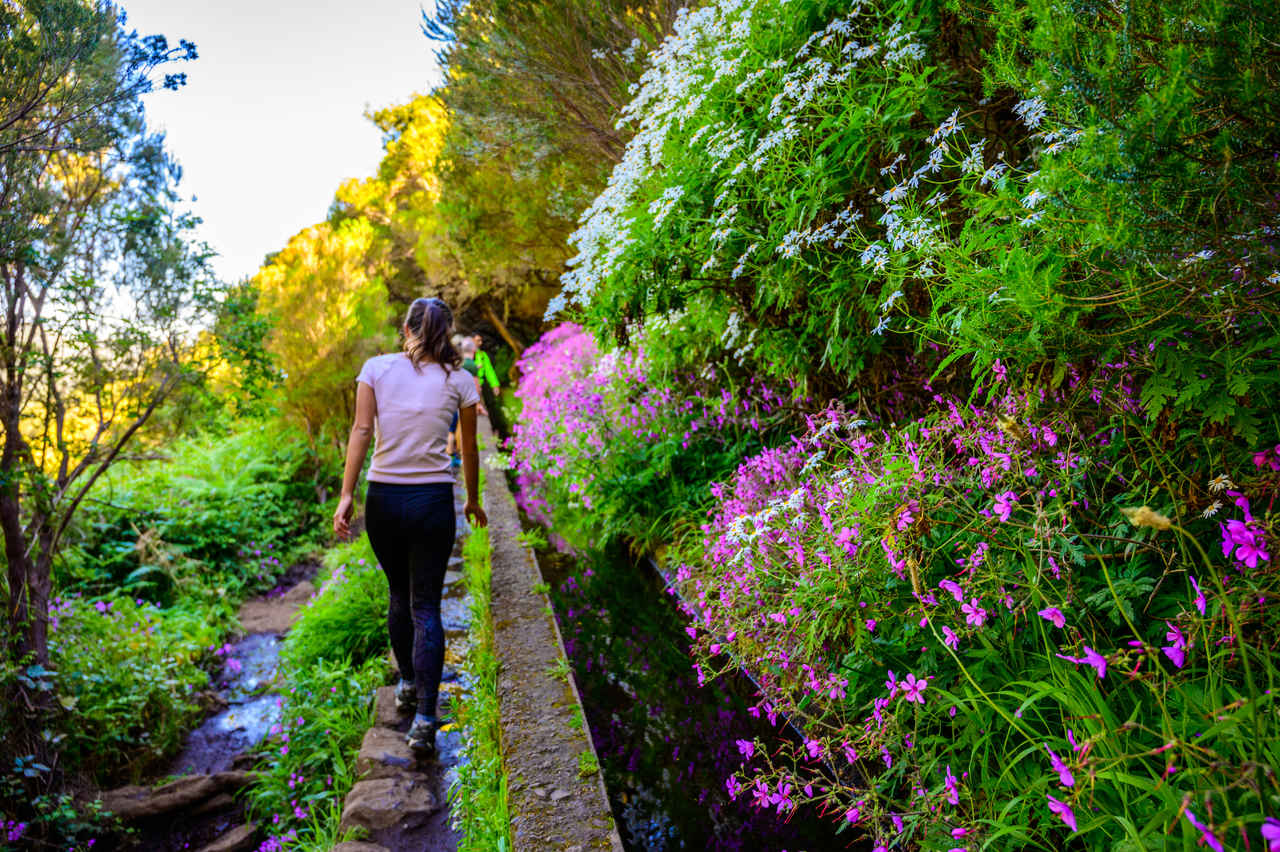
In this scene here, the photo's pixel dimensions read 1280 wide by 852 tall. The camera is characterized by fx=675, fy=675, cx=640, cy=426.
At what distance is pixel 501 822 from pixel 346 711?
195 centimetres

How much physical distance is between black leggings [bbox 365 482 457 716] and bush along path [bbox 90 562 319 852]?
1291 millimetres

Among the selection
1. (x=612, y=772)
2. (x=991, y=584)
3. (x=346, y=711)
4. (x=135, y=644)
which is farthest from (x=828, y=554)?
(x=135, y=644)

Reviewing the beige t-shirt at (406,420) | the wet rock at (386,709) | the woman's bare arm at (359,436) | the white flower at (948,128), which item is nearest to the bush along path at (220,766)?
the wet rock at (386,709)

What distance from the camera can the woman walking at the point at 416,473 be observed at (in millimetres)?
3145

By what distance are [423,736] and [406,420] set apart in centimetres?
152

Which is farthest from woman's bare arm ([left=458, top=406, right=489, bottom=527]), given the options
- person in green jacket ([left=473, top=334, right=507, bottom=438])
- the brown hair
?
person in green jacket ([left=473, top=334, right=507, bottom=438])

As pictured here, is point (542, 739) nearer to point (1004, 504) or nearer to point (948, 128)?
point (1004, 504)

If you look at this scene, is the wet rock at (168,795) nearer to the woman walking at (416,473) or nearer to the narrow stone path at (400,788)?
the narrow stone path at (400,788)

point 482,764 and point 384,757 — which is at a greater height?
point 384,757

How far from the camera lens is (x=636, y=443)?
539 cm

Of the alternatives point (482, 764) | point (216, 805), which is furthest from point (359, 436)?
point (216, 805)

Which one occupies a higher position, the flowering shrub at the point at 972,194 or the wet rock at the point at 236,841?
the flowering shrub at the point at 972,194

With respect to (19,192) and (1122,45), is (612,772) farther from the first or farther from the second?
(19,192)

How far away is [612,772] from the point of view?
2.86 metres
